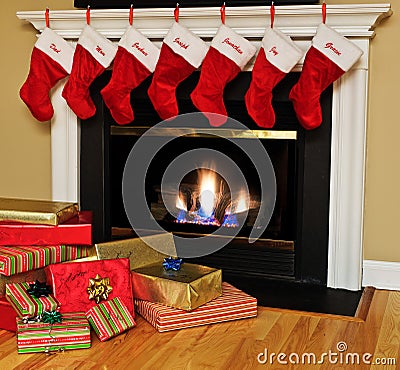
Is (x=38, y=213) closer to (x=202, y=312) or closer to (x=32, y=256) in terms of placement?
(x=32, y=256)

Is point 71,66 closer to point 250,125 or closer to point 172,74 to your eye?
point 172,74

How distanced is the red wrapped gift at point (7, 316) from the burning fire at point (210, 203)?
1.03m

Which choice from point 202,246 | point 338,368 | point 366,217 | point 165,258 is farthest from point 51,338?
point 366,217

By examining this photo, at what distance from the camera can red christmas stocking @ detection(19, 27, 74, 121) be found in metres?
3.09

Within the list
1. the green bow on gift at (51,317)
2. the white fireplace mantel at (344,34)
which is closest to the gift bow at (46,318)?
the green bow on gift at (51,317)

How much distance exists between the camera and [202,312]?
8.23 feet

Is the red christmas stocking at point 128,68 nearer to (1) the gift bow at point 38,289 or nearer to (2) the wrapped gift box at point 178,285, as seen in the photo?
(2) the wrapped gift box at point 178,285

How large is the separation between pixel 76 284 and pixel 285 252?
99cm

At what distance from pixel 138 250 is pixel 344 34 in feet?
3.68

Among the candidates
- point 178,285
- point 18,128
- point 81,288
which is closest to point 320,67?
point 178,285

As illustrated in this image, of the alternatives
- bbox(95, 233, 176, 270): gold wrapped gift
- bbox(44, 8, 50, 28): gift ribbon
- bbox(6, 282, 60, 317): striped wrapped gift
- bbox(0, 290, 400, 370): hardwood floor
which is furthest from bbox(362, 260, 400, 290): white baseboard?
bbox(44, 8, 50, 28): gift ribbon

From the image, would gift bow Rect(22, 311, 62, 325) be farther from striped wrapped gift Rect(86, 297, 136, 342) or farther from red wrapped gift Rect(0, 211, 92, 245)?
red wrapped gift Rect(0, 211, 92, 245)

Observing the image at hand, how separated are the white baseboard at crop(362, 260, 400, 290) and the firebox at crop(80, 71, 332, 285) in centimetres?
18

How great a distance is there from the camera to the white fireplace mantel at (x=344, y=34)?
277 cm
